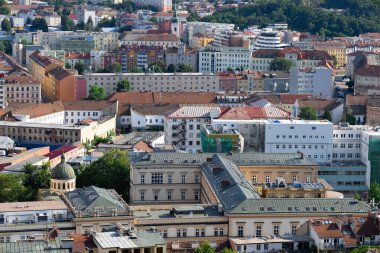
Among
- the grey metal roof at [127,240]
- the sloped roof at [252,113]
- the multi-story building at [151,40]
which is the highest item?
the grey metal roof at [127,240]

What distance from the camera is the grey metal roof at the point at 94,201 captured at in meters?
28.1

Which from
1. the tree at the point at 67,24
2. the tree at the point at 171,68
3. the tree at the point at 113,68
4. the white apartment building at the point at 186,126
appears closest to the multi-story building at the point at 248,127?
the white apartment building at the point at 186,126

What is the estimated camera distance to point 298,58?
7706 centimetres

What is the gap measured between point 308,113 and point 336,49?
32103 millimetres

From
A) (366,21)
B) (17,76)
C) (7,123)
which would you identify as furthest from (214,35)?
(7,123)

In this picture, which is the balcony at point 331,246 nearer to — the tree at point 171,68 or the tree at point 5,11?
the tree at point 171,68

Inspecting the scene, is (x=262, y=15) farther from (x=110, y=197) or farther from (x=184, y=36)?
(x=110, y=197)

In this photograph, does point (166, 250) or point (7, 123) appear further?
point (7, 123)

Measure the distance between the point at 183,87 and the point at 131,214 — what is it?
38.3m

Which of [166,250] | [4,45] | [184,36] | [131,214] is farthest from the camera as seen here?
[184,36]

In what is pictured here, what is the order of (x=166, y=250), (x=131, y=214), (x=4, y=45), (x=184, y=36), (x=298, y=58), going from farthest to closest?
(x=184, y=36) < (x=4, y=45) < (x=298, y=58) < (x=131, y=214) < (x=166, y=250)

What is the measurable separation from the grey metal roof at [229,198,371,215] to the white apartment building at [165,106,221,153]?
1728 centimetres

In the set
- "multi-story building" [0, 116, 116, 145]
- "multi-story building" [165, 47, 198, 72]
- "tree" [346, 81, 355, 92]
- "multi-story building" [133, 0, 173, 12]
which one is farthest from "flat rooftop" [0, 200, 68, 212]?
"multi-story building" [133, 0, 173, 12]

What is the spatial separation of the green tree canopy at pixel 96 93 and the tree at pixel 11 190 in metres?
26.2
